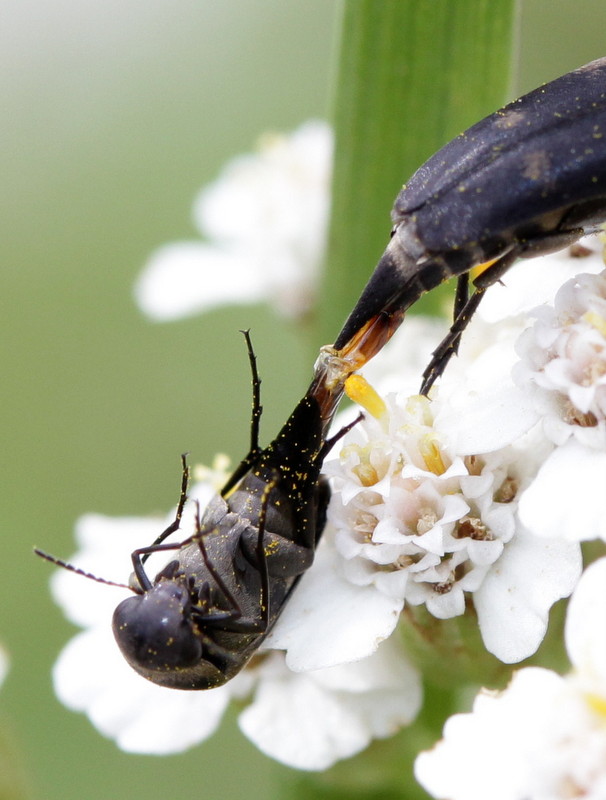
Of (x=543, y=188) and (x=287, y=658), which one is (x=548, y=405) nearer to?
(x=543, y=188)

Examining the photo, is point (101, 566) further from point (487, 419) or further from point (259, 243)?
point (259, 243)

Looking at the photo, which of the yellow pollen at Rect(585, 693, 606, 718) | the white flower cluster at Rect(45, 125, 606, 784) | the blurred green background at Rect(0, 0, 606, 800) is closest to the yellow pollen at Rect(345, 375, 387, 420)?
the white flower cluster at Rect(45, 125, 606, 784)

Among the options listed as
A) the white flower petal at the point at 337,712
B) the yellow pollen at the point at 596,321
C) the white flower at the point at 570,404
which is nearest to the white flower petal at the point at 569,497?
the white flower at the point at 570,404

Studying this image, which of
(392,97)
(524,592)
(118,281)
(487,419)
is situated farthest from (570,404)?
(118,281)

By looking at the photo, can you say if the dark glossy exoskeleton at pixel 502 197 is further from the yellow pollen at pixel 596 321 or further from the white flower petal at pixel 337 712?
the white flower petal at pixel 337 712

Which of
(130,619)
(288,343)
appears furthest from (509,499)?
(288,343)

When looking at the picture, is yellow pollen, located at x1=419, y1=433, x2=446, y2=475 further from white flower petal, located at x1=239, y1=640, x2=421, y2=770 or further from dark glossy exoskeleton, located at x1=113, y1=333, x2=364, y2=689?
white flower petal, located at x1=239, y1=640, x2=421, y2=770
